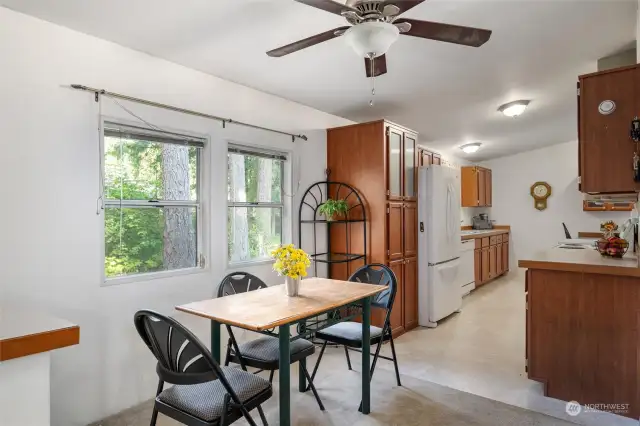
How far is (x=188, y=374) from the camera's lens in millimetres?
1583

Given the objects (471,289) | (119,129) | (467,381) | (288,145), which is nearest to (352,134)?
(288,145)

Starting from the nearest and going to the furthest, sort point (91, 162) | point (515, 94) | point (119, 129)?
1. point (91, 162)
2. point (119, 129)
3. point (515, 94)

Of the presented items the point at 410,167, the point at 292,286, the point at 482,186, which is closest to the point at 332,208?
the point at 410,167

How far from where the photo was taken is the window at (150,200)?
2.55 m

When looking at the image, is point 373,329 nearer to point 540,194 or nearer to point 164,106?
point 164,106

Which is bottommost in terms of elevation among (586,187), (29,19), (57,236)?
(57,236)

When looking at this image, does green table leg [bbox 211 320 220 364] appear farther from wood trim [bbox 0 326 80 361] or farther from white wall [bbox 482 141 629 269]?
white wall [bbox 482 141 629 269]

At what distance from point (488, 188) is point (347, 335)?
21.0 feet

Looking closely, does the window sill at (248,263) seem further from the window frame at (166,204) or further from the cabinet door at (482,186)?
the cabinet door at (482,186)

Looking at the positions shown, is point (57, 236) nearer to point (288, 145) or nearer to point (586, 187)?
point (288, 145)

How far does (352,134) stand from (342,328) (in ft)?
6.91

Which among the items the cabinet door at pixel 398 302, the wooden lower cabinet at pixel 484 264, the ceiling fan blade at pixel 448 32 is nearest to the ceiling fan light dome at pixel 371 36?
the ceiling fan blade at pixel 448 32

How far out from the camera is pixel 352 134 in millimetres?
4074

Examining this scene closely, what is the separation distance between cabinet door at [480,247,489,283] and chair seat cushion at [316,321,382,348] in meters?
4.37
